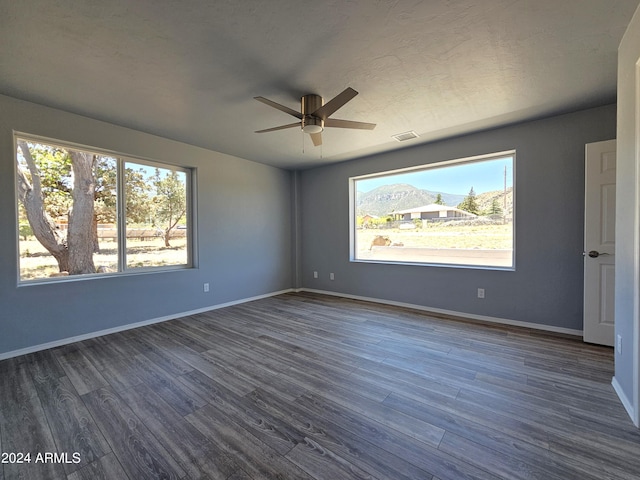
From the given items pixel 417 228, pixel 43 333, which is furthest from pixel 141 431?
pixel 417 228

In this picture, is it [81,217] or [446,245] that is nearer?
[81,217]

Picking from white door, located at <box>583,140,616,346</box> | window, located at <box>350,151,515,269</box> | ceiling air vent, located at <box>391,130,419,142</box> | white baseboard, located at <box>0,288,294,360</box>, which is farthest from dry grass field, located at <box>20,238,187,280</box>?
white door, located at <box>583,140,616,346</box>

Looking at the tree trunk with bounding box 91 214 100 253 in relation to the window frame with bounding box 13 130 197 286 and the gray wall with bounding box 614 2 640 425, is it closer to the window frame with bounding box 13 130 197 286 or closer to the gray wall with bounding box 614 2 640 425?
the window frame with bounding box 13 130 197 286

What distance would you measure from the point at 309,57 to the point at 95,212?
310cm

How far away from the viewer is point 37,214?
2.82 m

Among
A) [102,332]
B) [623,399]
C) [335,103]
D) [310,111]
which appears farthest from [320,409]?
[102,332]

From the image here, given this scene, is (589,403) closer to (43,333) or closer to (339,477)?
(339,477)

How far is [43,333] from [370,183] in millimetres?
4824

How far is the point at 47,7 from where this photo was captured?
157cm

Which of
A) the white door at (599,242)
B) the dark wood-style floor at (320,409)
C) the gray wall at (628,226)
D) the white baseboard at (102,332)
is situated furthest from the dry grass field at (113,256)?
the white door at (599,242)

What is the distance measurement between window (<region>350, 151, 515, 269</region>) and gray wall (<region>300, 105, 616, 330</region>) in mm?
147

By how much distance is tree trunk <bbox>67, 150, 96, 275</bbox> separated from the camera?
3.06m

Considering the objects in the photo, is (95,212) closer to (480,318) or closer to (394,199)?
(394,199)

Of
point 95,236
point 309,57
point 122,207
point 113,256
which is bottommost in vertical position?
point 113,256
